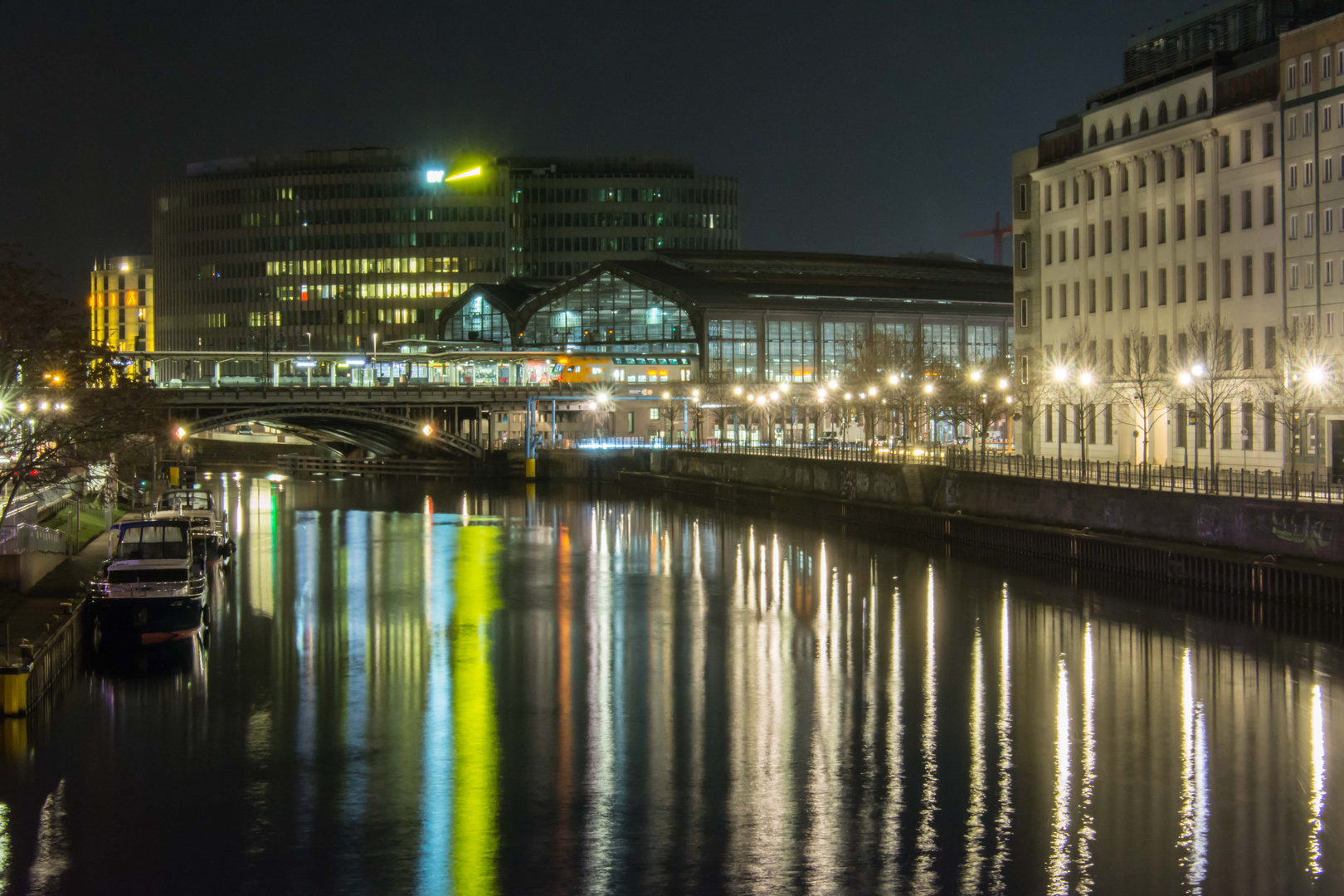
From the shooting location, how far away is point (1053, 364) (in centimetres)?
7756

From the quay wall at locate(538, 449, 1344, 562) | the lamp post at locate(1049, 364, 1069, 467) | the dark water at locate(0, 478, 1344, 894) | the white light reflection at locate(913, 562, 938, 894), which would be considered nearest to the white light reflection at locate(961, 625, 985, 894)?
the dark water at locate(0, 478, 1344, 894)

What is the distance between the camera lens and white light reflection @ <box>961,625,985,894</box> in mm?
20406

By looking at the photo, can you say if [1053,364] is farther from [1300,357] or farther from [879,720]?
[879,720]

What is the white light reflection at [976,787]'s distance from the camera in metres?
20.4

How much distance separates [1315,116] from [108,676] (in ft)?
176

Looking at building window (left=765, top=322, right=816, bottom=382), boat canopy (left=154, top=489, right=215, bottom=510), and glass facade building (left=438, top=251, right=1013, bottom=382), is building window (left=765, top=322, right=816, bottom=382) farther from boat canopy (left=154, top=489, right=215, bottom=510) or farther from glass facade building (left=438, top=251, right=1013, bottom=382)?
boat canopy (left=154, top=489, right=215, bottom=510)

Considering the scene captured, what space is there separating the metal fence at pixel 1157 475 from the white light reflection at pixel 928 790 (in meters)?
13.8

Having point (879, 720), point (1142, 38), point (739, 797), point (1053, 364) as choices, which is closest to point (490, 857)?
point (739, 797)

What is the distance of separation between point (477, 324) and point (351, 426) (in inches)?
1339

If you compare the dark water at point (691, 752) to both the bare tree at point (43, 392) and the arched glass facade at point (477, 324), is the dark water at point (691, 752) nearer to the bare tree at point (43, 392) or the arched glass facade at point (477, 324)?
the bare tree at point (43, 392)

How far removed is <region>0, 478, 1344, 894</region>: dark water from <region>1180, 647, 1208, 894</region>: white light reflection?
0.08 metres

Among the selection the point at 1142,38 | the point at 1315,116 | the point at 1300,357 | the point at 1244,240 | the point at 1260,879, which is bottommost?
the point at 1260,879

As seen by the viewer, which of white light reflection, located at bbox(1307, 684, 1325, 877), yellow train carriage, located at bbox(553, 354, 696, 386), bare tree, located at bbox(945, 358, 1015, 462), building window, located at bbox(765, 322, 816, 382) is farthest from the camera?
building window, located at bbox(765, 322, 816, 382)

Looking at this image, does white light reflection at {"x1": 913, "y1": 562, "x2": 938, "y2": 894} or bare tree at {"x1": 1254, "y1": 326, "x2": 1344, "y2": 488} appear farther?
bare tree at {"x1": 1254, "y1": 326, "x2": 1344, "y2": 488}
